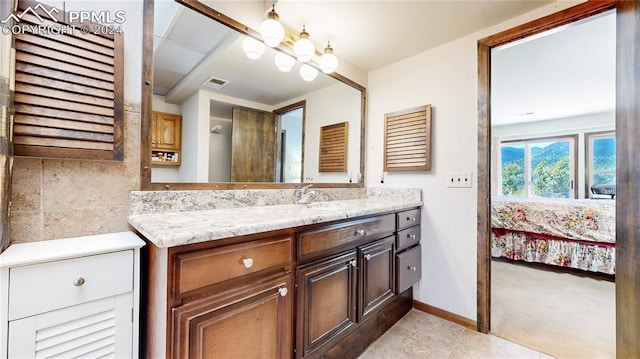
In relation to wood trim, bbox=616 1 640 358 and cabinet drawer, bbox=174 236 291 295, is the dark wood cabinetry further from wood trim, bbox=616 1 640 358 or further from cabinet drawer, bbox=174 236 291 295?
wood trim, bbox=616 1 640 358

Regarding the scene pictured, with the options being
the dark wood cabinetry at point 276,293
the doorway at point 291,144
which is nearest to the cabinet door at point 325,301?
the dark wood cabinetry at point 276,293

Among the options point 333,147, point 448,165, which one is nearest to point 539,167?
point 448,165

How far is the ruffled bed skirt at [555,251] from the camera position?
280 cm

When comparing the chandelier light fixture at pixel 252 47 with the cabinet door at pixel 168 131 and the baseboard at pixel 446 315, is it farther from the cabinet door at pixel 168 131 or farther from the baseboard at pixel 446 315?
the baseboard at pixel 446 315

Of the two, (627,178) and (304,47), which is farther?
(304,47)

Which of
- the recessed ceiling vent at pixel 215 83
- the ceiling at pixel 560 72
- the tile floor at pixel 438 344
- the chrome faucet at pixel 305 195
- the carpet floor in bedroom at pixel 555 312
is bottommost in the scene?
the tile floor at pixel 438 344

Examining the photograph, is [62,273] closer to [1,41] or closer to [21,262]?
[21,262]

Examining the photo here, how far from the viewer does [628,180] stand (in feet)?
4.19

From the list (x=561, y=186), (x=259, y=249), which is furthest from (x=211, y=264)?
(x=561, y=186)

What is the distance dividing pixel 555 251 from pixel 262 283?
371 cm

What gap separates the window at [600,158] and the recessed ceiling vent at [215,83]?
6.70 m

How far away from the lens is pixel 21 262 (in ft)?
2.41

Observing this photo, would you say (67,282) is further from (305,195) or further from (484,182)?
(484,182)

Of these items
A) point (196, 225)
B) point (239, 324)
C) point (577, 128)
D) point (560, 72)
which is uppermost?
point (560, 72)
